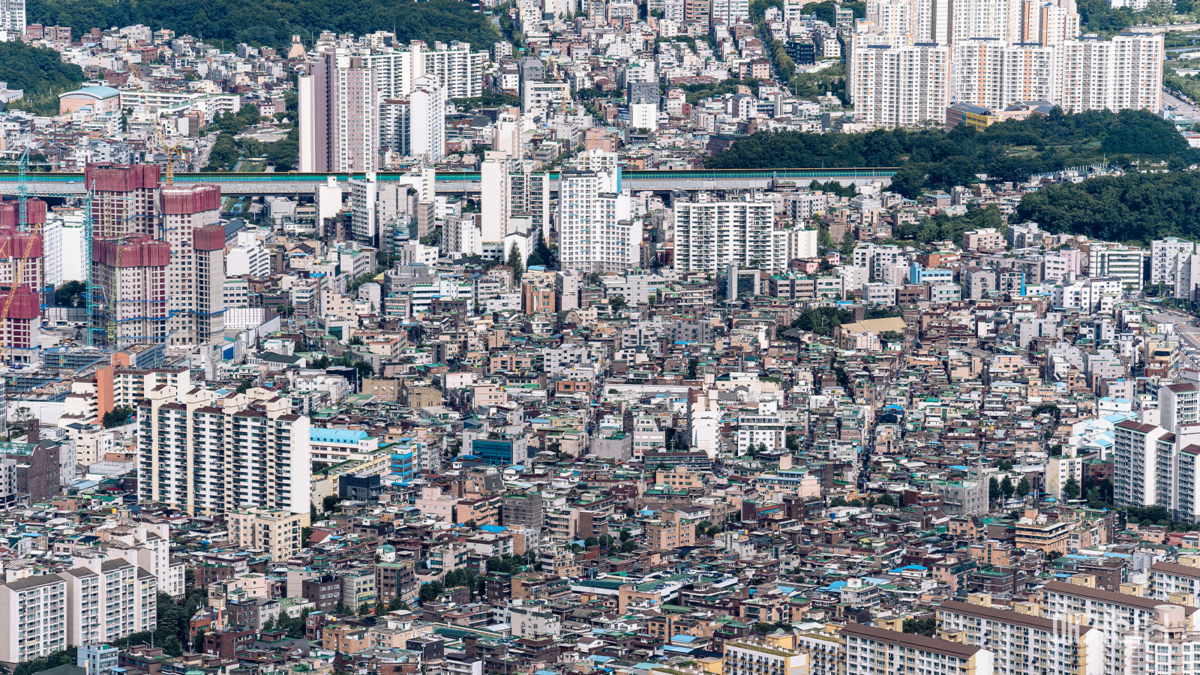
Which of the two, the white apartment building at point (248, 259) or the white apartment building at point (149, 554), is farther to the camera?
the white apartment building at point (248, 259)

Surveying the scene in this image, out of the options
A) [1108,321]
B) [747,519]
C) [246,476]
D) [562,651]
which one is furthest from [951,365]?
[562,651]

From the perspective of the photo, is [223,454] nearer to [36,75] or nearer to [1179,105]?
[36,75]

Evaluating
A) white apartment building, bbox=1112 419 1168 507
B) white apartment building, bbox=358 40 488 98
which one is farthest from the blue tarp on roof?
white apartment building, bbox=358 40 488 98

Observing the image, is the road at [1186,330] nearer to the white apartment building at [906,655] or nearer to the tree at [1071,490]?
the tree at [1071,490]

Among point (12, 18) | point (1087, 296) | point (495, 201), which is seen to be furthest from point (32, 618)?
point (12, 18)

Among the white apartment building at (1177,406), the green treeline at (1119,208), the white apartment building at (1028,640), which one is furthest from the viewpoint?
the green treeline at (1119,208)

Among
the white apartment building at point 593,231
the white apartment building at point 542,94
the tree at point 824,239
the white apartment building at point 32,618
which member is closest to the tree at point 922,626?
the white apartment building at point 32,618

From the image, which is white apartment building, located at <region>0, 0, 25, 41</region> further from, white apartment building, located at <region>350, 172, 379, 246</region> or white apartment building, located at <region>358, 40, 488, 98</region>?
white apartment building, located at <region>350, 172, 379, 246</region>
